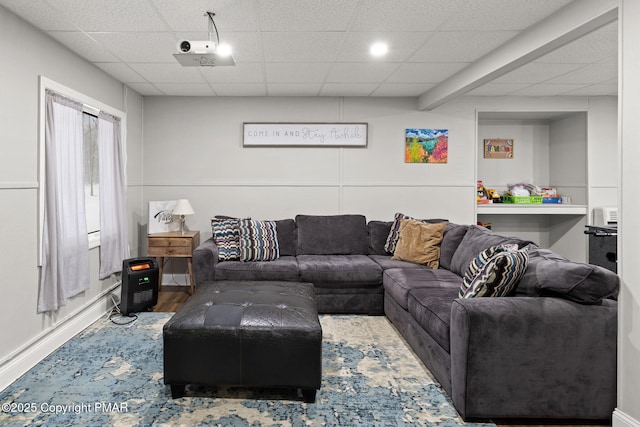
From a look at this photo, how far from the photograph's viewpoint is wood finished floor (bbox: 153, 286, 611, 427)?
2.29 metres

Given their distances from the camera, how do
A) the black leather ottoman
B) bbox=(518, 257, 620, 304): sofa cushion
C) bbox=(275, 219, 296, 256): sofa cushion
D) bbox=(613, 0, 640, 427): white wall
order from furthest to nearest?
bbox=(275, 219, 296, 256): sofa cushion
the black leather ottoman
bbox=(518, 257, 620, 304): sofa cushion
bbox=(613, 0, 640, 427): white wall

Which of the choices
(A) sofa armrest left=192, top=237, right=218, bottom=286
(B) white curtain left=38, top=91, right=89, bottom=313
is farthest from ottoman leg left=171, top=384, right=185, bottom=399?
(A) sofa armrest left=192, top=237, right=218, bottom=286

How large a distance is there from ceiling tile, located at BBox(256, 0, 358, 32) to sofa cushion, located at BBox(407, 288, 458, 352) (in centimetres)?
199

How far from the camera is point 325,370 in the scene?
289cm

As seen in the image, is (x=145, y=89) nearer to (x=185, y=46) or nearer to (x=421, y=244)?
(x=185, y=46)

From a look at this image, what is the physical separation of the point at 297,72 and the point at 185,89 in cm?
149

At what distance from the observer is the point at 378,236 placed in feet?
16.0

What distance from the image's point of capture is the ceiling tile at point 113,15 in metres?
2.60

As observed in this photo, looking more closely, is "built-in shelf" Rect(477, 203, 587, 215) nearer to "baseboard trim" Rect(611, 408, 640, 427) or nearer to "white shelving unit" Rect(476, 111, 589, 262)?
"white shelving unit" Rect(476, 111, 589, 262)

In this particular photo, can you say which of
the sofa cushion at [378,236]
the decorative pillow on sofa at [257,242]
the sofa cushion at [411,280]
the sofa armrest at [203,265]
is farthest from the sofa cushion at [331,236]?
the sofa armrest at [203,265]

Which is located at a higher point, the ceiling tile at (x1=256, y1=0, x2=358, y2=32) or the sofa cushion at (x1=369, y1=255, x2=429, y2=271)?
the ceiling tile at (x1=256, y1=0, x2=358, y2=32)

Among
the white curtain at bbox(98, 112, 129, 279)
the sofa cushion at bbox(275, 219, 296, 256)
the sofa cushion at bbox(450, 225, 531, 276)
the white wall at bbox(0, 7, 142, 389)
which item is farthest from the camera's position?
the sofa cushion at bbox(275, 219, 296, 256)

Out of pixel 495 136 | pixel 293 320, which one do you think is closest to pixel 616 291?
pixel 293 320

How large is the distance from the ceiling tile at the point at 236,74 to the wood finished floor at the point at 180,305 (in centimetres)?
237
